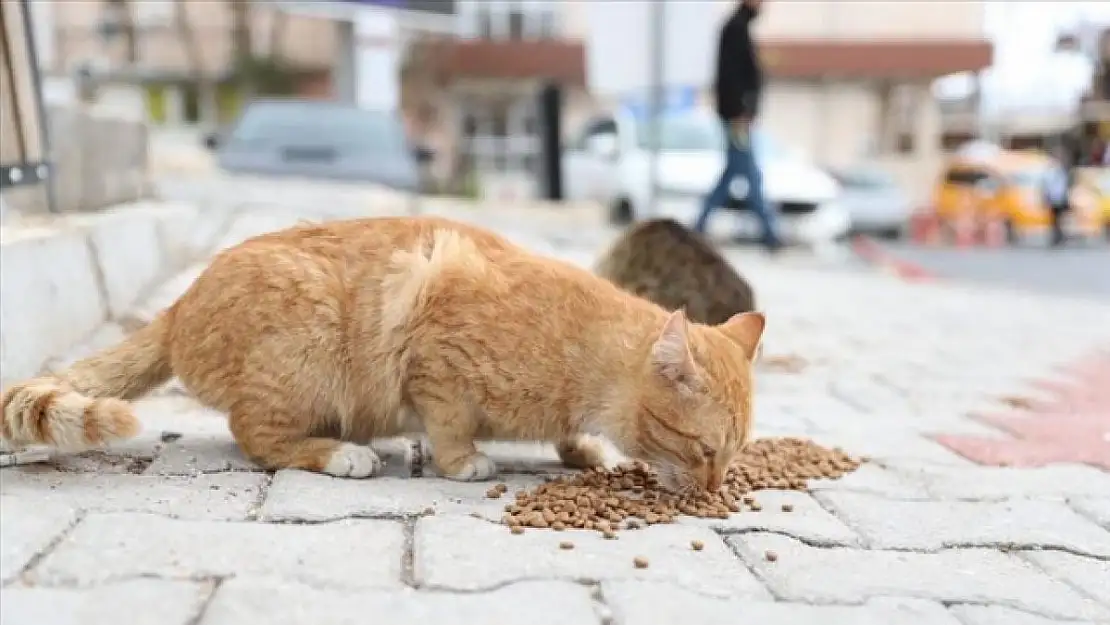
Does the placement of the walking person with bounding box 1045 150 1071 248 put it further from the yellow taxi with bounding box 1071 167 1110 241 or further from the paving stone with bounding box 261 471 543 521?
the paving stone with bounding box 261 471 543 521

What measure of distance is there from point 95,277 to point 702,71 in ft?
16.7

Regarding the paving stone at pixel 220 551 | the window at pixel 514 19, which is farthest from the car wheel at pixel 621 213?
the window at pixel 514 19

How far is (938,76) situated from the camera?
26.4m

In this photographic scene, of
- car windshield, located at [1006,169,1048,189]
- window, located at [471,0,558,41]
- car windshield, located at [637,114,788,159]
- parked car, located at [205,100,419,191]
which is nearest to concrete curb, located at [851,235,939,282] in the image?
car windshield, located at [637,114,788,159]

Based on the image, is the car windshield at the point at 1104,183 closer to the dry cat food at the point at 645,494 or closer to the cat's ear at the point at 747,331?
the dry cat food at the point at 645,494

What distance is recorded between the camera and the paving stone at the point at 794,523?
8.55 feet

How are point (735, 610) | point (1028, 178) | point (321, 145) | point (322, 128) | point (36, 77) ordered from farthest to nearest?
point (1028, 178) < point (322, 128) < point (321, 145) < point (36, 77) < point (735, 610)

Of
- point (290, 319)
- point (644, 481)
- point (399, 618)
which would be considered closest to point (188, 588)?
point (399, 618)

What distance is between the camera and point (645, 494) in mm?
2863

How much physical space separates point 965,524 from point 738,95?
6521mm

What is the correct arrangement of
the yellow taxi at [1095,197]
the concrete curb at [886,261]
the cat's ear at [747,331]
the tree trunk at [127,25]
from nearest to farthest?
the cat's ear at [747,331] → the concrete curb at [886,261] → the yellow taxi at [1095,197] → the tree trunk at [127,25]

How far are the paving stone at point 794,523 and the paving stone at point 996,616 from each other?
0.40 meters

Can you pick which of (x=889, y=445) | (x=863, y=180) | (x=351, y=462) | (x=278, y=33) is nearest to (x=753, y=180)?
(x=889, y=445)

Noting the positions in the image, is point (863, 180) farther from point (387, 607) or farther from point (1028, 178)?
point (387, 607)
